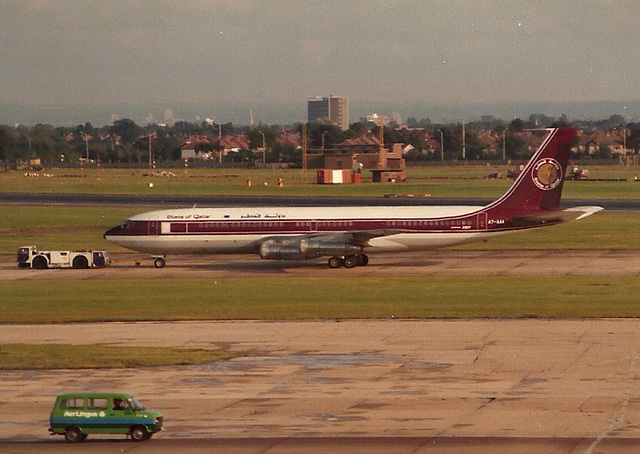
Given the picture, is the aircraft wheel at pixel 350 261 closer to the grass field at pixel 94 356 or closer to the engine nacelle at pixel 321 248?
the engine nacelle at pixel 321 248

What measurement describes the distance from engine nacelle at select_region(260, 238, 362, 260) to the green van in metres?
39.2

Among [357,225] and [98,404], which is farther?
[357,225]

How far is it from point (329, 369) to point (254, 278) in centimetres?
2694

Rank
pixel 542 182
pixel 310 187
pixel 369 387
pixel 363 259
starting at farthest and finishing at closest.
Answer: pixel 310 187 → pixel 363 259 → pixel 542 182 → pixel 369 387

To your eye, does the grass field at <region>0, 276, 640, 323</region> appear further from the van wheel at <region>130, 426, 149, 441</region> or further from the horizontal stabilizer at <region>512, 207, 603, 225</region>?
the van wheel at <region>130, 426, 149, 441</region>

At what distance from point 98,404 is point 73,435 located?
0.99m

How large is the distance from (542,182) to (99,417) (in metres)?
45.8

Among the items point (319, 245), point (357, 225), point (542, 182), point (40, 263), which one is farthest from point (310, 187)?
point (319, 245)

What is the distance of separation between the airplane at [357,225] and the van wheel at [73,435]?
3931 centimetres

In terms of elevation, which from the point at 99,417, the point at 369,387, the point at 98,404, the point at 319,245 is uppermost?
the point at 319,245

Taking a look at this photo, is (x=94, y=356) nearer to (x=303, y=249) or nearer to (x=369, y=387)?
(x=369, y=387)

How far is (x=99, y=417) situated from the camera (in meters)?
28.1

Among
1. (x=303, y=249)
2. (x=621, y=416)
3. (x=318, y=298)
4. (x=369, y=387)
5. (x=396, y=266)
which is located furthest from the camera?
(x=396, y=266)

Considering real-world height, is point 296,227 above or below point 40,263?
above
